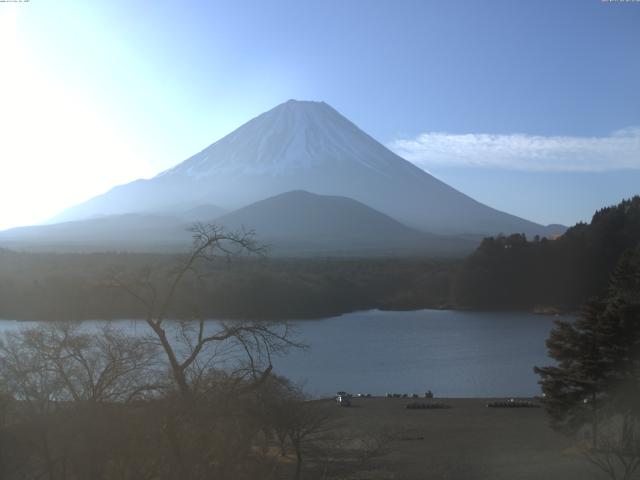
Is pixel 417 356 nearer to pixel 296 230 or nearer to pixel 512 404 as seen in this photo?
pixel 512 404

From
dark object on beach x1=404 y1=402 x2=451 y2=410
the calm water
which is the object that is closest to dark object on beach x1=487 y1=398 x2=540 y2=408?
dark object on beach x1=404 y1=402 x2=451 y2=410

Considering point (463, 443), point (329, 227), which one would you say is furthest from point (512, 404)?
point (329, 227)

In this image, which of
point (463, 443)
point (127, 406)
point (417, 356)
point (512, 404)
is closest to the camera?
point (127, 406)

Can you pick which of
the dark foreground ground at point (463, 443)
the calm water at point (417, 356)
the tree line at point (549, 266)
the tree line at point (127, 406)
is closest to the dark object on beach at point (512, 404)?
the dark foreground ground at point (463, 443)

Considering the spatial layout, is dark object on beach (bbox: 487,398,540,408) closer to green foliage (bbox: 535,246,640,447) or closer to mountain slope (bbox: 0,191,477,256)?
green foliage (bbox: 535,246,640,447)

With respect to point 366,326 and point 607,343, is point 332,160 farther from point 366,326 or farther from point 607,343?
point 607,343

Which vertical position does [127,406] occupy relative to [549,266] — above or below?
below
